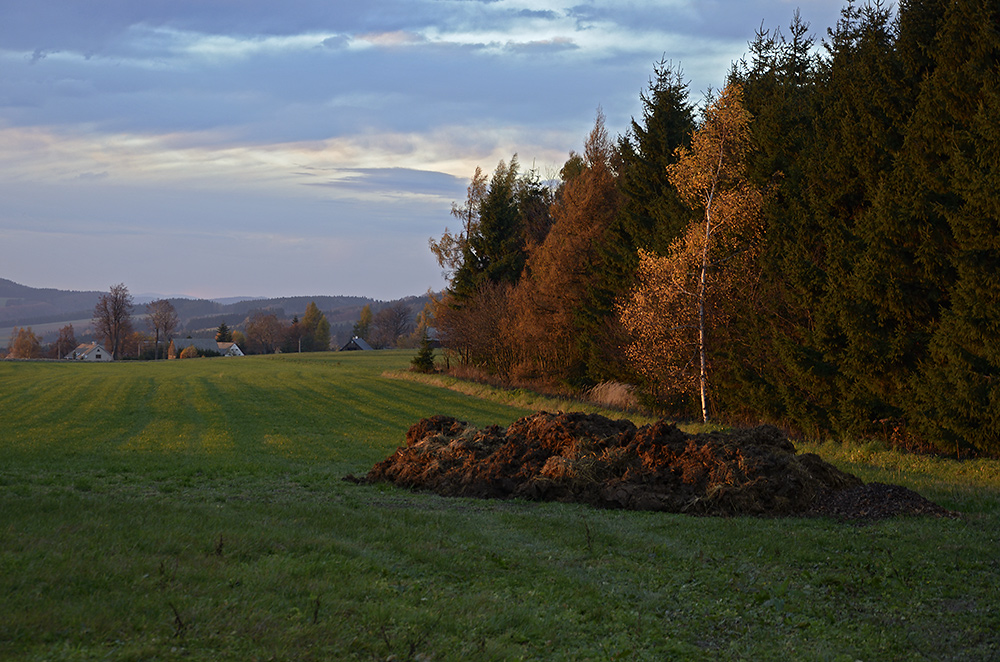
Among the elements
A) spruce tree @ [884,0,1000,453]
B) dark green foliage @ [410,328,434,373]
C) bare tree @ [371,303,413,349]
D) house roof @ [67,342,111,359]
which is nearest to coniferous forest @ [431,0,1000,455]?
spruce tree @ [884,0,1000,453]

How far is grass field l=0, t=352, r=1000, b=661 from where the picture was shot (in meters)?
4.72

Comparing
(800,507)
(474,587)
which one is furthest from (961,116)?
(474,587)

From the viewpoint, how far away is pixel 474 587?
6188mm

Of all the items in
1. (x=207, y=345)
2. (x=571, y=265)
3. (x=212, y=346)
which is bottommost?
(x=212, y=346)

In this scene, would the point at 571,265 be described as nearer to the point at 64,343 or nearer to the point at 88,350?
the point at 88,350

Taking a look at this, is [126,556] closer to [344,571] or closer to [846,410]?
[344,571]

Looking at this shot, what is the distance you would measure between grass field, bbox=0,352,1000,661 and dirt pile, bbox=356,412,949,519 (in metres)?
0.66

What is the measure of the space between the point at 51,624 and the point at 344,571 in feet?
7.54

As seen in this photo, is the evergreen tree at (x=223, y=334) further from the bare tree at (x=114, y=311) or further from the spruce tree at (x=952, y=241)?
the spruce tree at (x=952, y=241)

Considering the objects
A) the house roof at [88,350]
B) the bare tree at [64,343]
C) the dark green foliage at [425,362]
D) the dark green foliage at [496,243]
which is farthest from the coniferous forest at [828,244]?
the bare tree at [64,343]

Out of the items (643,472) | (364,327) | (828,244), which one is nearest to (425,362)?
(828,244)

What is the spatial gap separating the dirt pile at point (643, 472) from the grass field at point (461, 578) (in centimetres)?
66

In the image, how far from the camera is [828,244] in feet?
57.2

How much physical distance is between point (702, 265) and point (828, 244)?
467cm
